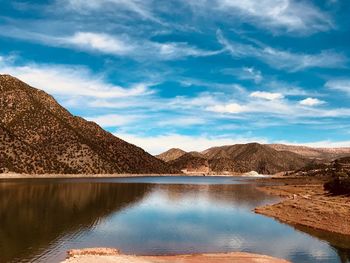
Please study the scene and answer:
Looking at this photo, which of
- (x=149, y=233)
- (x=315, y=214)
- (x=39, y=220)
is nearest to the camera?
(x=149, y=233)

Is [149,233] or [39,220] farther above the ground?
[39,220]

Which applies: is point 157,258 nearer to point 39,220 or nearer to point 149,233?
point 149,233

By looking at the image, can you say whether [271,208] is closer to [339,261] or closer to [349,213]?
[349,213]

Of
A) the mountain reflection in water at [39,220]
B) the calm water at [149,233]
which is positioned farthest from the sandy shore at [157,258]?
the mountain reflection in water at [39,220]

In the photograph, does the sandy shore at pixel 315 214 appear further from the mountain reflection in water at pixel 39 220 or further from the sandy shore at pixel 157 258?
the mountain reflection in water at pixel 39 220

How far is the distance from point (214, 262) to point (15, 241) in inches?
1022

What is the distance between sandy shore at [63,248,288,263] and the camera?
4210cm

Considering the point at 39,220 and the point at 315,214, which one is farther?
the point at 315,214

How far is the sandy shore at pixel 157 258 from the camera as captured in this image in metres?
42.1

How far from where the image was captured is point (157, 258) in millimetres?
45562

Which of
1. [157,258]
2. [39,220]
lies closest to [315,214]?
[157,258]

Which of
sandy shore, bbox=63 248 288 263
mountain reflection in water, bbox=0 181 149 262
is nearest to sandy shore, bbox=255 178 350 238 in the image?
sandy shore, bbox=63 248 288 263

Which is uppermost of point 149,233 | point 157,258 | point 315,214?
point 315,214

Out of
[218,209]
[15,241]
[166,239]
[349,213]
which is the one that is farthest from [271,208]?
[15,241]
